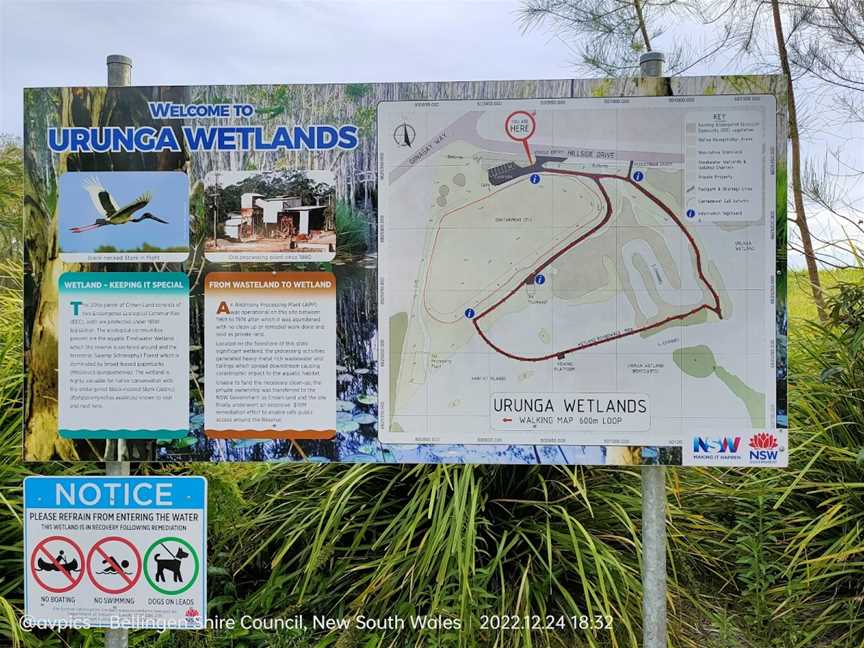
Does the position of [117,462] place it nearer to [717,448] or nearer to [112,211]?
[112,211]

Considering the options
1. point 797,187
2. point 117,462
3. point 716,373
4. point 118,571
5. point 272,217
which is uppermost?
point 797,187

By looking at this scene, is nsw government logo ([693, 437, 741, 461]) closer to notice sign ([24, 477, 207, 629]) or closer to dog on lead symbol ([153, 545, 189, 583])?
notice sign ([24, 477, 207, 629])

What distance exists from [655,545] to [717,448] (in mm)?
429

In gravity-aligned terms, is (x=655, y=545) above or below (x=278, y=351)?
below

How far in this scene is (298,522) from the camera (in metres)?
3.23

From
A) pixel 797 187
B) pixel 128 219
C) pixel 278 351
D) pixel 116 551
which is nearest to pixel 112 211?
pixel 128 219

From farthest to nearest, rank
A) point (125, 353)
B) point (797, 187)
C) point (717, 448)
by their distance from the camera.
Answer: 1. point (797, 187)
2. point (125, 353)
3. point (717, 448)

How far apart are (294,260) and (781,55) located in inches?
142

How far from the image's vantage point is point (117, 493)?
2.47 metres

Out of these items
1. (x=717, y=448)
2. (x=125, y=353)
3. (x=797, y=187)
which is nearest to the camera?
(x=717, y=448)

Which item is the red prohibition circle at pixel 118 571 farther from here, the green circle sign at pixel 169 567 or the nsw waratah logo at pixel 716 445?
the nsw waratah logo at pixel 716 445

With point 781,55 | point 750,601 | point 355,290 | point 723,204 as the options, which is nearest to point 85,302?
point 355,290

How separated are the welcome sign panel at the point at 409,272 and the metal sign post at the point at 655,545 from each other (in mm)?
140

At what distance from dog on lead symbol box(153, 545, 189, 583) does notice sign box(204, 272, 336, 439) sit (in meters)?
0.52
